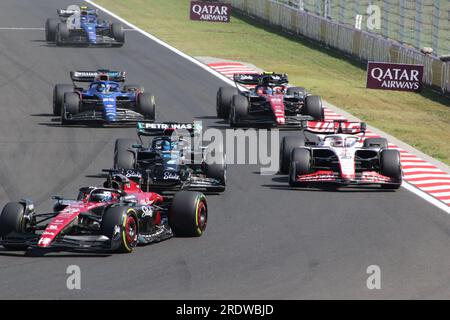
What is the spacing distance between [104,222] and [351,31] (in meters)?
32.6

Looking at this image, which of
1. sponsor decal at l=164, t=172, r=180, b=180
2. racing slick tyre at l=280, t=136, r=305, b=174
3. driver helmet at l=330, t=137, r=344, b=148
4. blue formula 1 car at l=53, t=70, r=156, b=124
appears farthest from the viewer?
blue formula 1 car at l=53, t=70, r=156, b=124

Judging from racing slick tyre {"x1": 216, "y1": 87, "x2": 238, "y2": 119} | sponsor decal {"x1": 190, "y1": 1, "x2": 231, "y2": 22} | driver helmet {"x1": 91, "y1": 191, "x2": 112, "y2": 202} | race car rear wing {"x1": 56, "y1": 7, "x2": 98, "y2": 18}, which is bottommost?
sponsor decal {"x1": 190, "y1": 1, "x2": 231, "y2": 22}

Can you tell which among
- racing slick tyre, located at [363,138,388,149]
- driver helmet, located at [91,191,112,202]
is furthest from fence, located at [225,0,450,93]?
driver helmet, located at [91,191,112,202]

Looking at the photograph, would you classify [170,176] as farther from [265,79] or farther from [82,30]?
[82,30]

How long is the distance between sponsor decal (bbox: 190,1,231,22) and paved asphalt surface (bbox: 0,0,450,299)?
24288mm

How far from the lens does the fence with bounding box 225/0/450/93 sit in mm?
43000

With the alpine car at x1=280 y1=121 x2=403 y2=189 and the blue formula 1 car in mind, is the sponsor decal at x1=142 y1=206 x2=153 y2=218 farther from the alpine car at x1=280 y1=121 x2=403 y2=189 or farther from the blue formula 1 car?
the blue formula 1 car

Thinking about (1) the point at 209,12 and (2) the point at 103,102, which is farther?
(1) the point at 209,12

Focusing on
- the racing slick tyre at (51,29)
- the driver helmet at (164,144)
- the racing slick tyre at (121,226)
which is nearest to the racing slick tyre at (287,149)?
the driver helmet at (164,144)

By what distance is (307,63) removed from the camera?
49.1m

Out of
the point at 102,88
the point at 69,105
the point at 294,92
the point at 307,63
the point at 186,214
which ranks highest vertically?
the point at 186,214

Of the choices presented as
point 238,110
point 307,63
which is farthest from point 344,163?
point 307,63
